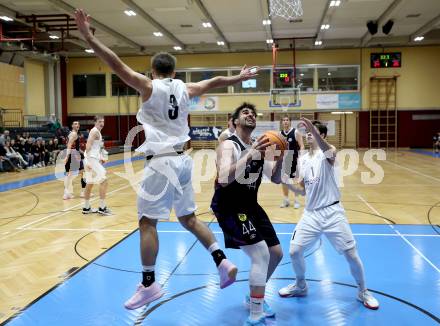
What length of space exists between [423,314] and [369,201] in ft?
19.3

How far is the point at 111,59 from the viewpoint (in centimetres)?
303

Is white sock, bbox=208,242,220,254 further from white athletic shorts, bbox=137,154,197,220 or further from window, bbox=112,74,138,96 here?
window, bbox=112,74,138,96

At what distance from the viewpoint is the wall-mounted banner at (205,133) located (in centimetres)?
2577

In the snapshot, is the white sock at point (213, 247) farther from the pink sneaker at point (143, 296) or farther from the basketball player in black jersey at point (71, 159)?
the basketball player in black jersey at point (71, 159)

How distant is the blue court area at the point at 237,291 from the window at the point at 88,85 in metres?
24.7

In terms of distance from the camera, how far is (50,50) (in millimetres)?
23906

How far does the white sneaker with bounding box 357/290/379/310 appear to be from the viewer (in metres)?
3.70

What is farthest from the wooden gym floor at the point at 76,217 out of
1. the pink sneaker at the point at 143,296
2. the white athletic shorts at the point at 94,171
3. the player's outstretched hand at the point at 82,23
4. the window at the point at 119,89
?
the window at the point at 119,89

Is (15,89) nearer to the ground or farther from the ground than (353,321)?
farther from the ground

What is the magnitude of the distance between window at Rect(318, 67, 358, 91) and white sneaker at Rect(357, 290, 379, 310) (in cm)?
2383

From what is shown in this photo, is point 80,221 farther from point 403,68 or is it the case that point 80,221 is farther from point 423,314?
point 403,68

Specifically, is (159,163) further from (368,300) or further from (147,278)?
(368,300)

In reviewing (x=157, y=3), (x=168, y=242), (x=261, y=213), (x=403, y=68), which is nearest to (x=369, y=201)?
(x=168, y=242)

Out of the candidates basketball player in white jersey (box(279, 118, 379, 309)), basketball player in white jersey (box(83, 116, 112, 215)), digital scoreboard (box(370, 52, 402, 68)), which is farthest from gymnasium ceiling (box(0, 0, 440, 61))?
basketball player in white jersey (box(279, 118, 379, 309))
